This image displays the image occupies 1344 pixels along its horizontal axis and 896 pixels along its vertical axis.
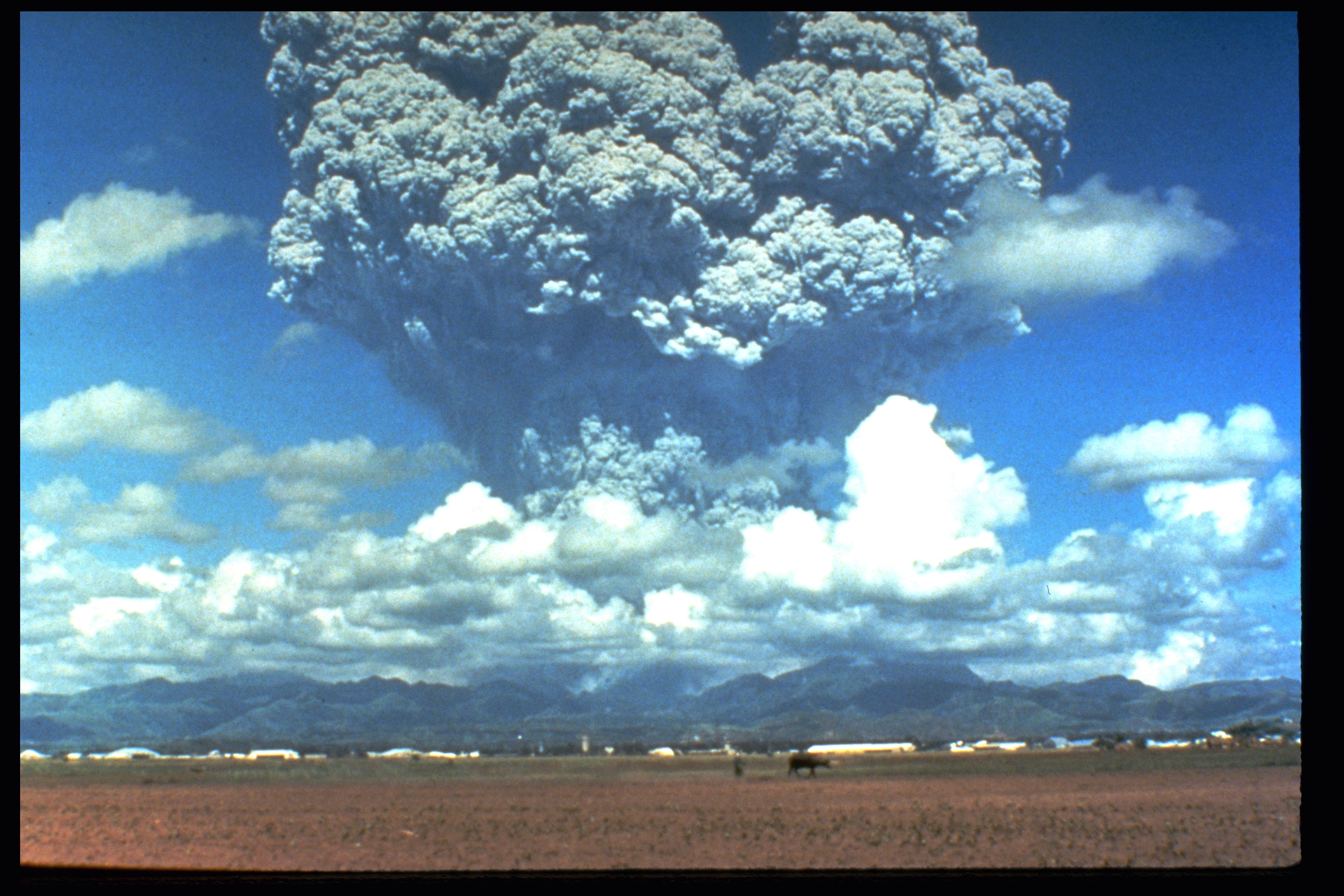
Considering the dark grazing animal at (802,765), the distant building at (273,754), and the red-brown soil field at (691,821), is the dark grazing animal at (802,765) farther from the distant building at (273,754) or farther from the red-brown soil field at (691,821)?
the distant building at (273,754)

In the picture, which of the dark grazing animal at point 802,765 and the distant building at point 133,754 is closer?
the dark grazing animal at point 802,765

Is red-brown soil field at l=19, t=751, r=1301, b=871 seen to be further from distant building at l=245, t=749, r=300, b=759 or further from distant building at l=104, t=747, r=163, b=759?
distant building at l=104, t=747, r=163, b=759

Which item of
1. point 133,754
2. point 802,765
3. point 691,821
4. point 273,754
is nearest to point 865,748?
point 802,765

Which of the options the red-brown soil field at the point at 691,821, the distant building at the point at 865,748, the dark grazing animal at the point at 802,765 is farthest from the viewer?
the distant building at the point at 865,748

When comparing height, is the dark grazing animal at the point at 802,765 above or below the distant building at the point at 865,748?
above

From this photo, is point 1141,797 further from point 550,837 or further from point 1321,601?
point 1321,601

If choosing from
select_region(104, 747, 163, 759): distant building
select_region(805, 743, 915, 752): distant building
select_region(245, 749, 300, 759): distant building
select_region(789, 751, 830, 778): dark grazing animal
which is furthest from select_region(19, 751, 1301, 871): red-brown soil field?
select_region(104, 747, 163, 759): distant building

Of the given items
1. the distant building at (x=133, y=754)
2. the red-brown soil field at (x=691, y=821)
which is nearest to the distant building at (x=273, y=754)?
the distant building at (x=133, y=754)

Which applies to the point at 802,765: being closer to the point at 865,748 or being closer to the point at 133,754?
the point at 865,748

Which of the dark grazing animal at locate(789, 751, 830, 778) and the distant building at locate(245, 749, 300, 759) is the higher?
the dark grazing animal at locate(789, 751, 830, 778)
